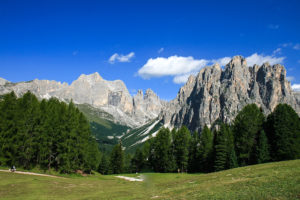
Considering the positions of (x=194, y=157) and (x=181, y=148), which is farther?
(x=194, y=157)

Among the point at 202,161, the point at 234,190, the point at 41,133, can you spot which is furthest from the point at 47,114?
the point at 202,161

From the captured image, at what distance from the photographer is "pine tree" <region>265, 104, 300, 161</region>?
180 ft

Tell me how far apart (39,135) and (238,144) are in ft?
170

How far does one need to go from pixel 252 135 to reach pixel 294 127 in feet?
33.4

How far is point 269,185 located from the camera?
813 inches

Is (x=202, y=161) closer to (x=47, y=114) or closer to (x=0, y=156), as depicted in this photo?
(x=47, y=114)

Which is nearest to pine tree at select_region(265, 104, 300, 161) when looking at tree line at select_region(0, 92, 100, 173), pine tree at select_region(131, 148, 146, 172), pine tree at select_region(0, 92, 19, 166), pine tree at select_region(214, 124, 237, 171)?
pine tree at select_region(214, 124, 237, 171)

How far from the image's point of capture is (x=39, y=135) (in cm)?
Answer: 5041

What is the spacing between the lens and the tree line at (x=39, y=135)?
152ft

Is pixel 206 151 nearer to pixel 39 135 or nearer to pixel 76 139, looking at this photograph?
pixel 76 139

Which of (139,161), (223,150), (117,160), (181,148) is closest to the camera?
(223,150)

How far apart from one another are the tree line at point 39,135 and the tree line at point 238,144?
33293 millimetres

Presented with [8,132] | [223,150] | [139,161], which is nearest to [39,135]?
[8,132]

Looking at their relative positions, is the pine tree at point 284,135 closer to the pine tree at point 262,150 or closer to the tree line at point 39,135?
the pine tree at point 262,150
